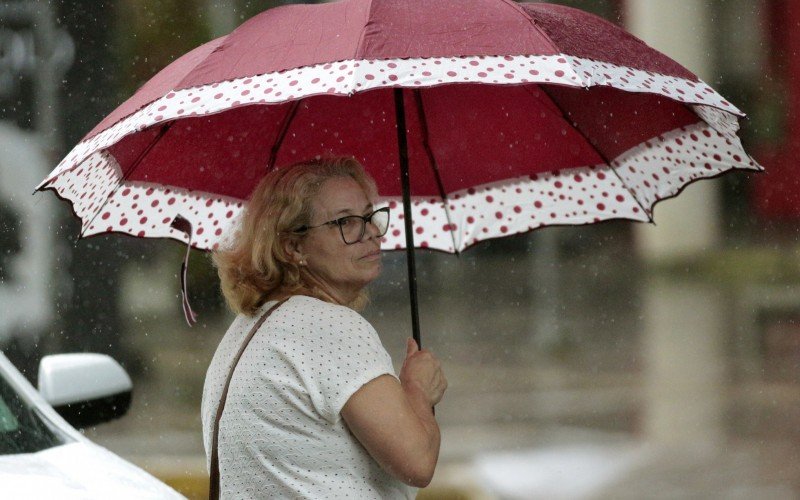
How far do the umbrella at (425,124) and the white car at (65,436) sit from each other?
0.53 m

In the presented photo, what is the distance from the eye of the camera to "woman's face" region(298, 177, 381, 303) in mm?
2344

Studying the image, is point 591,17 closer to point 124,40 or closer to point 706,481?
point 706,481

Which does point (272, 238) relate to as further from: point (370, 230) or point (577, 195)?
point (577, 195)

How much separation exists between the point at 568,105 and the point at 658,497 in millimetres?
4618

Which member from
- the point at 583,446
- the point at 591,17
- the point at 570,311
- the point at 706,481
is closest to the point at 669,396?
the point at 583,446

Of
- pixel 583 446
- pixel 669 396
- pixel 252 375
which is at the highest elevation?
pixel 252 375

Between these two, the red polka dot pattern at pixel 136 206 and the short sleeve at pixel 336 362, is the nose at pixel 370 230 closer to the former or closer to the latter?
the short sleeve at pixel 336 362

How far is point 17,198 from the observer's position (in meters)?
9.27

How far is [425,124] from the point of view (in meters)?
3.15

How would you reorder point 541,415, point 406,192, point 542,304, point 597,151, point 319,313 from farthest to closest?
point 542,304
point 541,415
point 597,151
point 406,192
point 319,313

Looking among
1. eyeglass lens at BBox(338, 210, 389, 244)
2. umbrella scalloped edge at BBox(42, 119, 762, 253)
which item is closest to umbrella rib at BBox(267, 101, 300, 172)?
umbrella scalloped edge at BBox(42, 119, 762, 253)

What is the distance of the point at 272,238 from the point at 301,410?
0.36 meters

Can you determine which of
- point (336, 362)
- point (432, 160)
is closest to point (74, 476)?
point (336, 362)

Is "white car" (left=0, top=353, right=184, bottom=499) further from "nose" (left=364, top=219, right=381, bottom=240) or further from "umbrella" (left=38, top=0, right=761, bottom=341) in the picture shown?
"nose" (left=364, top=219, right=381, bottom=240)
